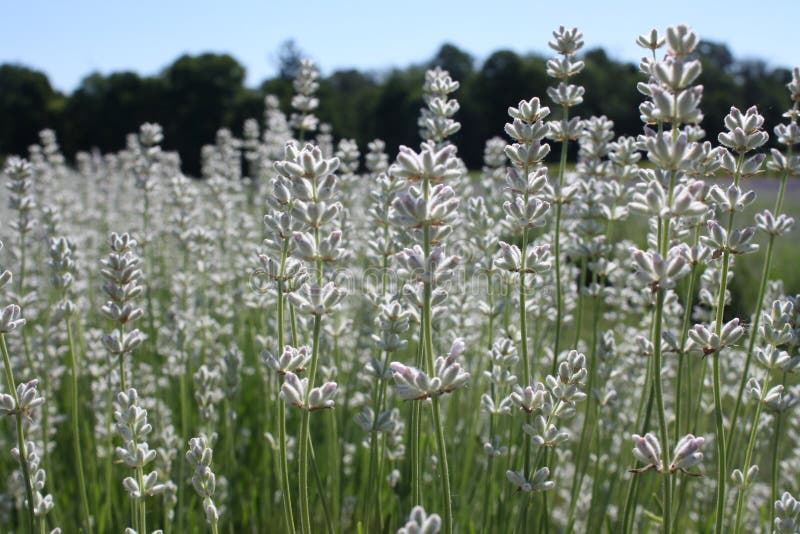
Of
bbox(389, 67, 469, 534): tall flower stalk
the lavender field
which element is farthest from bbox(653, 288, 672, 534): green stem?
bbox(389, 67, 469, 534): tall flower stalk

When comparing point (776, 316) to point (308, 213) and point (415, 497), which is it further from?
point (308, 213)

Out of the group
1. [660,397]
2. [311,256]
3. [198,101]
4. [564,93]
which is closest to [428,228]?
[311,256]

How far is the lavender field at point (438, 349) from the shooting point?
4.47ft

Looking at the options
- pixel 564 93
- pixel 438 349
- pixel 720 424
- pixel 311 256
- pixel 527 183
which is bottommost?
pixel 438 349

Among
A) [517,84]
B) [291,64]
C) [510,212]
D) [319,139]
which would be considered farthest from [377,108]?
[510,212]

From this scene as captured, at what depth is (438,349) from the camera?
2869mm

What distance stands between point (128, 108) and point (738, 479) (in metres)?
37.5

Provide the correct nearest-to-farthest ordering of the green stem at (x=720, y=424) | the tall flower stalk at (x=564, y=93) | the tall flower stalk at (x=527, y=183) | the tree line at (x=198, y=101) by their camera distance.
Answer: the green stem at (x=720, y=424), the tall flower stalk at (x=527, y=183), the tall flower stalk at (x=564, y=93), the tree line at (x=198, y=101)

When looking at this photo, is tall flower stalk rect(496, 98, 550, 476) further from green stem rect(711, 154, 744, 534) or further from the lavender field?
green stem rect(711, 154, 744, 534)

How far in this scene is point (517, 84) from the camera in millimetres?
28297

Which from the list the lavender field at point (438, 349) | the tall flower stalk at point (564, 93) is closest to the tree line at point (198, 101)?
the lavender field at point (438, 349)

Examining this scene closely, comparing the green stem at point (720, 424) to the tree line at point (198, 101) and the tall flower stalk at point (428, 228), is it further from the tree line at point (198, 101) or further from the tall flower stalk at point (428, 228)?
the tree line at point (198, 101)

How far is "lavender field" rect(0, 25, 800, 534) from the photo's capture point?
1.36 metres

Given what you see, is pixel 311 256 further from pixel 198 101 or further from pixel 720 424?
pixel 198 101
